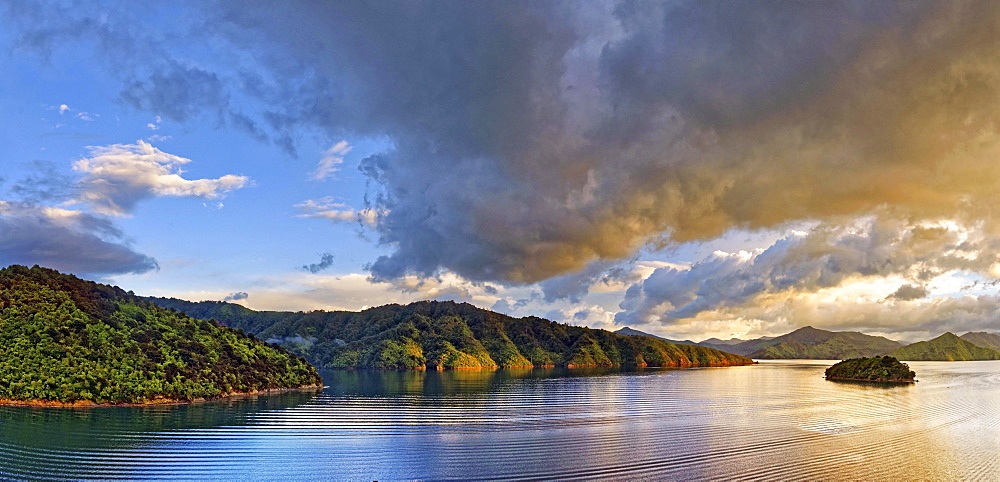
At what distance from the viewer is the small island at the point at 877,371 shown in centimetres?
15588

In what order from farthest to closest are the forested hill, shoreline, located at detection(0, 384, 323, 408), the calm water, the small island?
the small island
the forested hill
shoreline, located at detection(0, 384, 323, 408)
the calm water

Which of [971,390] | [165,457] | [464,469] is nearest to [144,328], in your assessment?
[165,457]

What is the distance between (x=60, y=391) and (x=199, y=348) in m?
24.2

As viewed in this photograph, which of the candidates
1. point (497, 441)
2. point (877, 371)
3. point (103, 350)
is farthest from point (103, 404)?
point (877, 371)

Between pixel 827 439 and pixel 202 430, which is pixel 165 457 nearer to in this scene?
pixel 202 430

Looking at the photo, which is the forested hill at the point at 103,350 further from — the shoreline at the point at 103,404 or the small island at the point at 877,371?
the small island at the point at 877,371

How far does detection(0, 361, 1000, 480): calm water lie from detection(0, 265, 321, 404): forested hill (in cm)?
642

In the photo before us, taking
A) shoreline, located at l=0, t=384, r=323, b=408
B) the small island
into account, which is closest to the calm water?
shoreline, located at l=0, t=384, r=323, b=408

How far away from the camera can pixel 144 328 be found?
94.7 meters

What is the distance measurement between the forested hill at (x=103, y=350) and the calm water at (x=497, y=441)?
21.1 ft

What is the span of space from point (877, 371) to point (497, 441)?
485 ft

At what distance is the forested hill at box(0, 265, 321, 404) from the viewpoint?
245 ft

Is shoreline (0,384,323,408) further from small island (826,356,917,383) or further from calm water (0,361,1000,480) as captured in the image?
small island (826,356,917,383)

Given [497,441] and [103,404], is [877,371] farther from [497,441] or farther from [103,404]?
[103,404]
